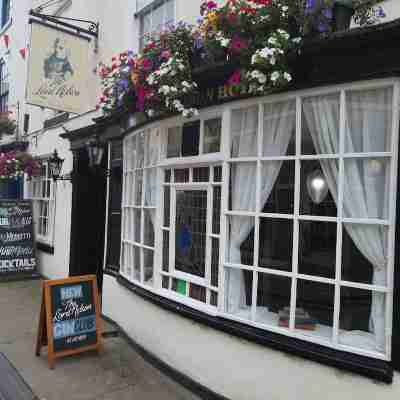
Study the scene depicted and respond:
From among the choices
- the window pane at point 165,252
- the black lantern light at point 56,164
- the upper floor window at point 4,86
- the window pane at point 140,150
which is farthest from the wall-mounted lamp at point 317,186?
the upper floor window at point 4,86

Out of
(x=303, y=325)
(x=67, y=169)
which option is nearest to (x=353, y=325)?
(x=303, y=325)

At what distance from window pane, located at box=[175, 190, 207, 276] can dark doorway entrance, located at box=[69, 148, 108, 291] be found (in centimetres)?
341

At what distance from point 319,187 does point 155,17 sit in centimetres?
448

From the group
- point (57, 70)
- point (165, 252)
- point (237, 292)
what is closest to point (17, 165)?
point (57, 70)

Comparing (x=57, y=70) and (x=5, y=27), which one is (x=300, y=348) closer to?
(x=57, y=70)

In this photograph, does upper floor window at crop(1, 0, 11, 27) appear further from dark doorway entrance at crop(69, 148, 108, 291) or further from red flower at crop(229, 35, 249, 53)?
red flower at crop(229, 35, 249, 53)

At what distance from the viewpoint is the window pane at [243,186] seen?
12.1 ft

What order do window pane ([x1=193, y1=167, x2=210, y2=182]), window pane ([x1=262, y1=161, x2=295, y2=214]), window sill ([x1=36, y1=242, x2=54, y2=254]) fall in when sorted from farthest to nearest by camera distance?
window sill ([x1=36, y1=242, x2=54, y2=254])
window pane ([x1=193, y1=167, x2=210, y2=182])
window pane ([x1=262, y1=161, x2=295, y2=214])

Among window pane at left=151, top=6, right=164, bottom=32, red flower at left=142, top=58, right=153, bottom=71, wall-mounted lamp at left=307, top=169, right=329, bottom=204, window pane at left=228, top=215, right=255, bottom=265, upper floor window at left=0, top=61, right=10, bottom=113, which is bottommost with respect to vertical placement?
window pane at left=228, top=215, right=255, bottom=265

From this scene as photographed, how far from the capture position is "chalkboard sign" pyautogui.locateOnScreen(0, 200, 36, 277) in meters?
9.29

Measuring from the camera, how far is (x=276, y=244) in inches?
143

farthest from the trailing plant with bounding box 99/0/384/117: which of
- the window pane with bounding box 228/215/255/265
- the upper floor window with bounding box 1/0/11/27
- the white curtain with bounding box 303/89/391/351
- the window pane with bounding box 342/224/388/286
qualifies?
the upper floor window with bounding box 1/0/11/27

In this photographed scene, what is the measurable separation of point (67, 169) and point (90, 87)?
6.25ft

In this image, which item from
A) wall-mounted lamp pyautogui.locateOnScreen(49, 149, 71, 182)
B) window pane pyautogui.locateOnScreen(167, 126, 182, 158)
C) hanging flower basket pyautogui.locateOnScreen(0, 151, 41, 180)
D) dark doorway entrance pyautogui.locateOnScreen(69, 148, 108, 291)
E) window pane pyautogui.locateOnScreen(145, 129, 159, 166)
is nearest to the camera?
window pane pyautogui.locateOnScreen(167, 126, 182, 158)
